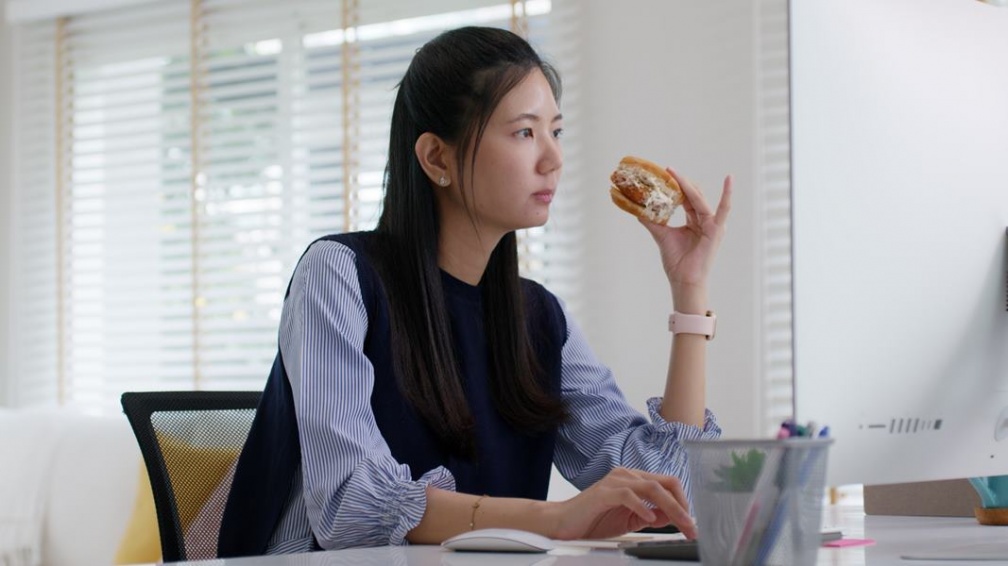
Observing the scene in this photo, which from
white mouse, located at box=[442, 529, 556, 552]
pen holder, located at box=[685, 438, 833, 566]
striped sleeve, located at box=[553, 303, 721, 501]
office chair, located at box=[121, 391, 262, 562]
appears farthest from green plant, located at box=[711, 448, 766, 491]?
office chair, located at box=[121, 391, 262, 562]

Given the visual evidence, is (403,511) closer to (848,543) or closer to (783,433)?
(848,543)

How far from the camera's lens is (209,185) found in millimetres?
4082

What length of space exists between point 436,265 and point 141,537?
1836mm

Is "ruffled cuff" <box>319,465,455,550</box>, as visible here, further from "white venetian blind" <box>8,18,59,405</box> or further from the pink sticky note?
"white venetian blind" <box>8,18,59,405</box>

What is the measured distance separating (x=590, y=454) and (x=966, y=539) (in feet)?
2.16

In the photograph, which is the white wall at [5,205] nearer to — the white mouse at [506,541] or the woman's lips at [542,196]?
the woman's lips at [542,196]

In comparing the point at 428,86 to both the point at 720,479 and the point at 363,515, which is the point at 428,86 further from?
the point at 720,479

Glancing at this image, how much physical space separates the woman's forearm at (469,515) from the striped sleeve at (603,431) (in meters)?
0.39

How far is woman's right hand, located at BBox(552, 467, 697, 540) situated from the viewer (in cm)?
120

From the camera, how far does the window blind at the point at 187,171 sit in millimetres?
3824

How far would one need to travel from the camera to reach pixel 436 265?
1.68 metres

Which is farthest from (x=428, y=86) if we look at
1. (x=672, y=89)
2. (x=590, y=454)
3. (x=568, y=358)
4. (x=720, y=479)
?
(x=672, y=89)

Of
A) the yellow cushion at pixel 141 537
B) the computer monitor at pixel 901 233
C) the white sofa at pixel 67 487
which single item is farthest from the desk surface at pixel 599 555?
the white sofa at pixel 67 487

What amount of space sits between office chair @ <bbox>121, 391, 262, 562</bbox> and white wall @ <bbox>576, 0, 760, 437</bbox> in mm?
1743
